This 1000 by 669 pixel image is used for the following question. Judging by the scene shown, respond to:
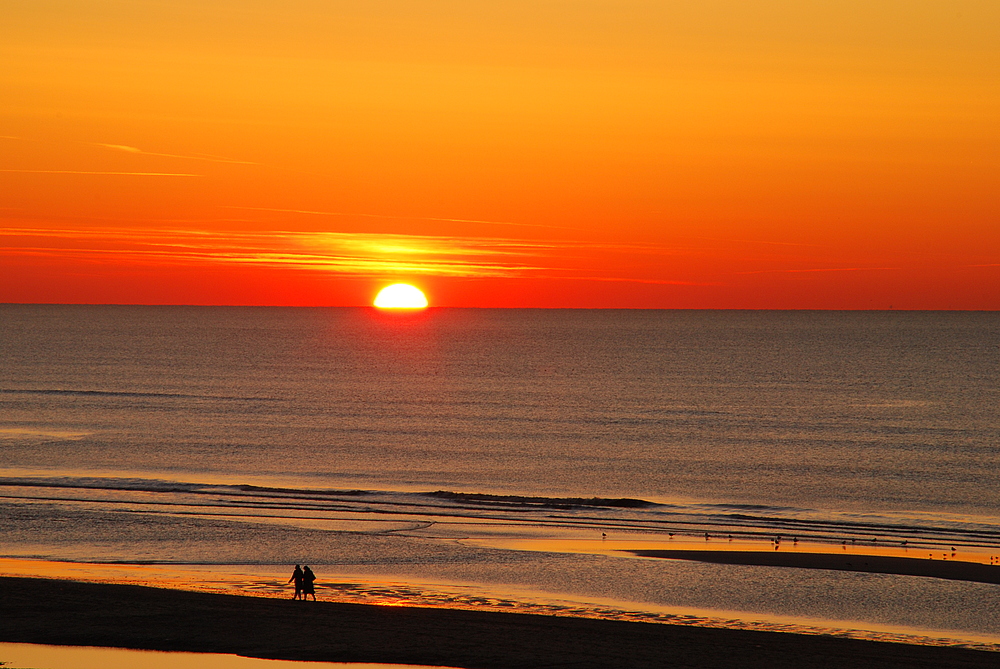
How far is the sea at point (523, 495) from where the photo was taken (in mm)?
29500

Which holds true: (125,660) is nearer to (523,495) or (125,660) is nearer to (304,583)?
(304,583)


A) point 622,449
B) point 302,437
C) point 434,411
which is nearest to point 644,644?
point 622,449

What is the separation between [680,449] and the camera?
221 ft

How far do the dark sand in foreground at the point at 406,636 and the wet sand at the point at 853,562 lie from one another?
10.8 metres

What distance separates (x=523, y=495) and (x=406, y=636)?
28001mm

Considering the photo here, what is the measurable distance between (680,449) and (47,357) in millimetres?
127030

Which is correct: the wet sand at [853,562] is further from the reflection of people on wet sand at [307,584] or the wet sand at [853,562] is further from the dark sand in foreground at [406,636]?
the reflection of people on wet sand at [307,584]

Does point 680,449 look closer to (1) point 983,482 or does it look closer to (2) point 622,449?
(2) point 622,449

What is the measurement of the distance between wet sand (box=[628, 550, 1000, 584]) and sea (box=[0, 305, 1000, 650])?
721 millimetres

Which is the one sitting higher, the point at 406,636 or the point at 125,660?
the point at 406,636

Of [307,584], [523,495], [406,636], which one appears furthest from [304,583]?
[523,495]

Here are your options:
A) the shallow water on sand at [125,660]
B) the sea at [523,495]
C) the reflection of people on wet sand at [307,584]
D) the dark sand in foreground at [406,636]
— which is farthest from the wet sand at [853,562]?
the shallow water on sand at [125,660]

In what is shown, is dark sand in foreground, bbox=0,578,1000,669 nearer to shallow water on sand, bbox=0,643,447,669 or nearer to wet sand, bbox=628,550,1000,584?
shallow water on sand, bbox=0,643,447,669

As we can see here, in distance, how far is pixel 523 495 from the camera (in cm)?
4997
